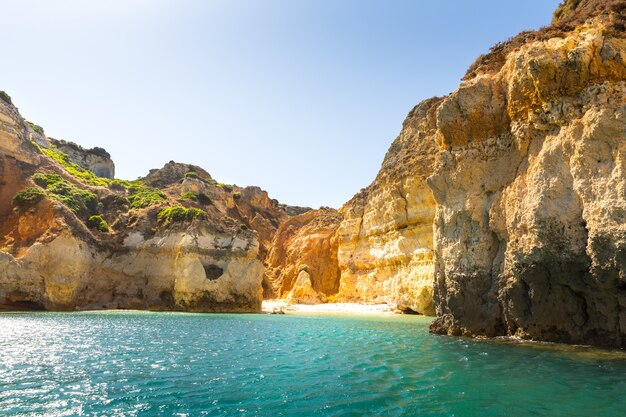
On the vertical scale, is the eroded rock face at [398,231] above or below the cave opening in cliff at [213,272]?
above

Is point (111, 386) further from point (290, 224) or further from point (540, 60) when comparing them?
point (290, 224)

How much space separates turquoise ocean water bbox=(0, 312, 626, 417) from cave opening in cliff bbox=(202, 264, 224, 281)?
26.8 metres

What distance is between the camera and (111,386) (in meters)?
9.73

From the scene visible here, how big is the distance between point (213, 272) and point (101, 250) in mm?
11920

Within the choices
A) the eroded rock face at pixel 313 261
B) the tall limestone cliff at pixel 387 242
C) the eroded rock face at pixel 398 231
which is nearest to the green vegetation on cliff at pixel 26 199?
the tall limestone cliff at pixel 387 242

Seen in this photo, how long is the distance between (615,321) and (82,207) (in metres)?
50.3

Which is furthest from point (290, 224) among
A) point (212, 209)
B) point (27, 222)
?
point (27, 222)

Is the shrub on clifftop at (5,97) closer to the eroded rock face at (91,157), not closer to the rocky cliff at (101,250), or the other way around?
the rocky cliff at (101,250)

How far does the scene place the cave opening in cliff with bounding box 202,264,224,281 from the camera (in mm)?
44513

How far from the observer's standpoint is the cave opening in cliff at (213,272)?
146 ft

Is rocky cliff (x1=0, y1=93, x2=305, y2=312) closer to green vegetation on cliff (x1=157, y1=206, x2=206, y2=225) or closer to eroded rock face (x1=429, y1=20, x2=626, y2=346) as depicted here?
green vegetation on cliff (x1=157, y1=206, x2=206, y2=225)

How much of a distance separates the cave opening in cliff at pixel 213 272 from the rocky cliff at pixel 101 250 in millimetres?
105

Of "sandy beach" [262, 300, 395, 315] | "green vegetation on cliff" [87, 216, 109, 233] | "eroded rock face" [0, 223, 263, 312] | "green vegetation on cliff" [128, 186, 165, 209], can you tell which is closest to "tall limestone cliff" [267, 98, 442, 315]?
"sandy beach" [262, 300, 395, 315]

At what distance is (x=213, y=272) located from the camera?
45000mm
